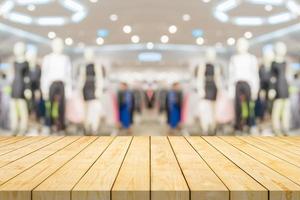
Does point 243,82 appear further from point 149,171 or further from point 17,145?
point 149,171

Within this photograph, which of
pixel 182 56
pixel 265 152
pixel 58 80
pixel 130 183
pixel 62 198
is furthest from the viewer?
pixel 182 56

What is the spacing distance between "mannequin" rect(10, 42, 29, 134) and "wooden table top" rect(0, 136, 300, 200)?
148 inches

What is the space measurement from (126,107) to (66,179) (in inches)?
245

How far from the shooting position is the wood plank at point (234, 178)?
5.32 ft

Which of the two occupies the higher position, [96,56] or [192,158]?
Answer: [96,56]

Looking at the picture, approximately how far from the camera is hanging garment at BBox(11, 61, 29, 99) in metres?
6.68

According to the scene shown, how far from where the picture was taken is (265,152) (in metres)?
2.71

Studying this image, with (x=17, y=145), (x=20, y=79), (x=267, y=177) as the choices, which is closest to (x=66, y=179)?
(x=267, y=177)

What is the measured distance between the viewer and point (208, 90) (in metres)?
7.16

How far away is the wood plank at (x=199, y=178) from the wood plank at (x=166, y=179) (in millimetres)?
30

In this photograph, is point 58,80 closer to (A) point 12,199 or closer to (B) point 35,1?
(B) point 35,1

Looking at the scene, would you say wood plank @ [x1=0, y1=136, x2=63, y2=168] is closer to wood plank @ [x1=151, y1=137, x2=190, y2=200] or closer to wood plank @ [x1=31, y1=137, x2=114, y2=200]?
wood plank @ [x1=31, y1=137, x2=114, y2=200]

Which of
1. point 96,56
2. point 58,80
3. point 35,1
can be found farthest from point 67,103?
point 35,1

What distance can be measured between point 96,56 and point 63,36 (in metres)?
0.67
